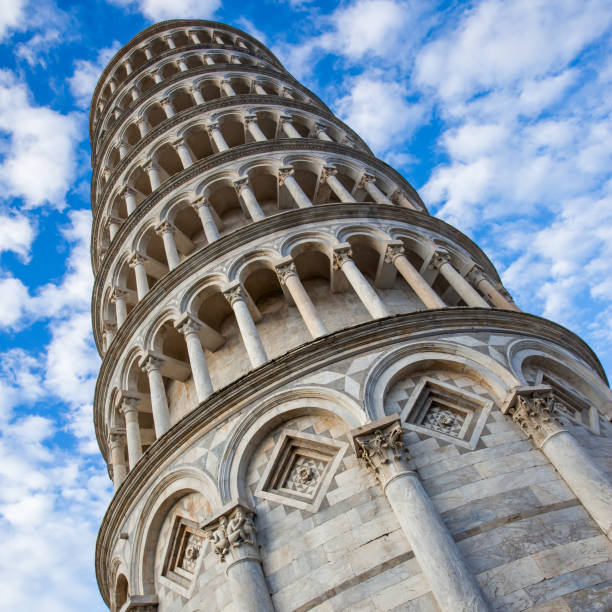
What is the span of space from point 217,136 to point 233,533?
13341 mm

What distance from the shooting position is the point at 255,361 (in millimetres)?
10133

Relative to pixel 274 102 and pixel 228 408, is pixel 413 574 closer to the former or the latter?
pixel 228 408

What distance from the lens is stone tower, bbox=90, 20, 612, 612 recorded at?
697 cm

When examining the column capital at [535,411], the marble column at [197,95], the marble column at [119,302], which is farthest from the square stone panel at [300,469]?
the marble column at [197,95]

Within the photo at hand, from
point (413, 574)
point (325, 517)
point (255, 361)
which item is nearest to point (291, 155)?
point (255, 361)

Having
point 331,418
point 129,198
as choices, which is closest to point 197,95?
point 129,198

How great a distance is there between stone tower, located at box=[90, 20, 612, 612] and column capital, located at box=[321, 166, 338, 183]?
6 centimetres

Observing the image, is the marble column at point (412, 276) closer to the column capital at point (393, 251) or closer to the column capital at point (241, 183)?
the column capital at point (393, 251)

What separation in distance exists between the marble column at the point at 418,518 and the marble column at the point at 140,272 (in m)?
8.32

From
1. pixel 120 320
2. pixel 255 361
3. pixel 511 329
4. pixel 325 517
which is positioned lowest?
pixel 325 517

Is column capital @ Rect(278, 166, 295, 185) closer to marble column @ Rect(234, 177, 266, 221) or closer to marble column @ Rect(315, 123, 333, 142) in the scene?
marble column @ Rect(234, 177, 266, 221)

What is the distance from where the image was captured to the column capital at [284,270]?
11.9m

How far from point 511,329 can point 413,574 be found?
5.01 metres

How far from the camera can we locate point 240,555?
7613 millimetres
